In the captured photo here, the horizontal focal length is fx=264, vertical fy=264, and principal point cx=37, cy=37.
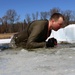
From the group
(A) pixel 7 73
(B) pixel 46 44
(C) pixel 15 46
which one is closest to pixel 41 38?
(B) pixel 46 44

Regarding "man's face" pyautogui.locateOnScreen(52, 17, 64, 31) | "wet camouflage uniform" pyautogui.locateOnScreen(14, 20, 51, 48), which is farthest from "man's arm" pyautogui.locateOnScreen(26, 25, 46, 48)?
"man's face" pyautogui.locateOnScreen(52, 17, 64, 31)

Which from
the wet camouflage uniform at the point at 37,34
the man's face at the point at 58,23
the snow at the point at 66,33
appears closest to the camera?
the man's face at the point at 58,23

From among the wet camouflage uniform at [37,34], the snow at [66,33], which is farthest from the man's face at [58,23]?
the snow at [66,33]

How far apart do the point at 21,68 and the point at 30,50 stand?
1.22 m

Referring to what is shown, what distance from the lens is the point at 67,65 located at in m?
2.21

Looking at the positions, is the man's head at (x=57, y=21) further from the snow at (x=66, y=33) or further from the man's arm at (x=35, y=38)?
the snow at (x=66, y=33)

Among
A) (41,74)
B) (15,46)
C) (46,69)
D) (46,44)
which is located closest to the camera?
(41,74)

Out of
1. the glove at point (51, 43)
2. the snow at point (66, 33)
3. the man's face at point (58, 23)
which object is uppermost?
the man's face at point (58, 23)

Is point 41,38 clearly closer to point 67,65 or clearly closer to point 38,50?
point 38,50

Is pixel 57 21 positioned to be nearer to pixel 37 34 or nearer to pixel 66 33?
pixel 37 34

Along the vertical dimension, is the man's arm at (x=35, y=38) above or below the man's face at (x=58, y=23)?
below

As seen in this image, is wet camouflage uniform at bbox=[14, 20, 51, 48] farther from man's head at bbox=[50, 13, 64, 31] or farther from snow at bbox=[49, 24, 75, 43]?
snow at bbox=[49, 24, 75, 43]

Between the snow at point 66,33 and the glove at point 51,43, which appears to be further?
the snow at point 66,33

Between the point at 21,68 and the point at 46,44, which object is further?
the point at 46,44
